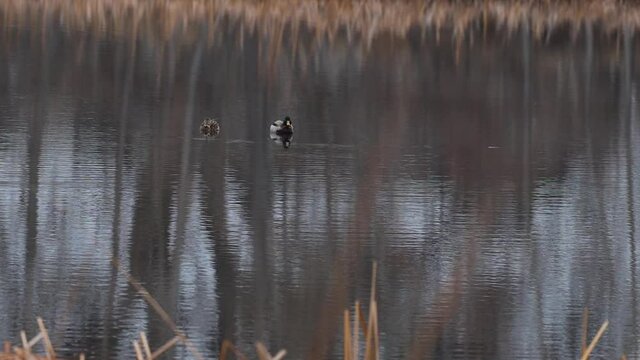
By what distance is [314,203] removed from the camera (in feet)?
47.4

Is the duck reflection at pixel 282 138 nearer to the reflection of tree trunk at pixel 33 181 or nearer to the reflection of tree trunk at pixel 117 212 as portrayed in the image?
the reflection of tree trunk at pixel 117 212

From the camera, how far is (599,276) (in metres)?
12.1

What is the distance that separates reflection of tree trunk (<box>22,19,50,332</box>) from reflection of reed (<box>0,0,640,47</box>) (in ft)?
22.5

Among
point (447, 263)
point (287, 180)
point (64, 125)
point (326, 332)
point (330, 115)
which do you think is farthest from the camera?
point (330, 115)

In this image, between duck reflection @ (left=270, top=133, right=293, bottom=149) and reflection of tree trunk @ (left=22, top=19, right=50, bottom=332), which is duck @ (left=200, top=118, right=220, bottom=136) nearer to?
duck reflection @ (left=270, top=133, right=293, bottom=149)

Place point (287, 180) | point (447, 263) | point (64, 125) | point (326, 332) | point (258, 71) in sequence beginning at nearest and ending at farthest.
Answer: point (326, 332) → point (447, 263) → point (287, 180) → point (64, 125) → point (258, 71)

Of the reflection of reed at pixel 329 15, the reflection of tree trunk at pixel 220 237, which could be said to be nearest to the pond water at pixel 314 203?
the reflection of tree trunk at pixel 220 237

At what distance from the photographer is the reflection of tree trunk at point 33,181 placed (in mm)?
10817

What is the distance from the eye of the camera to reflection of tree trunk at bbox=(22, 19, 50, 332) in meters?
10.8

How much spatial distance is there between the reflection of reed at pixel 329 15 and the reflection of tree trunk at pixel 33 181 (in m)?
Answer: 6.86

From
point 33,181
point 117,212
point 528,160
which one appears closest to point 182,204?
point 117,212

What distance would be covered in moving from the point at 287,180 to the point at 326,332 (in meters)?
5.58

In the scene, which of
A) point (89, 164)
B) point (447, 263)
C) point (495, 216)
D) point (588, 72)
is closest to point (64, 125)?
point (89, 164)

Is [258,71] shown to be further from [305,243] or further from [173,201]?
[305,243]
